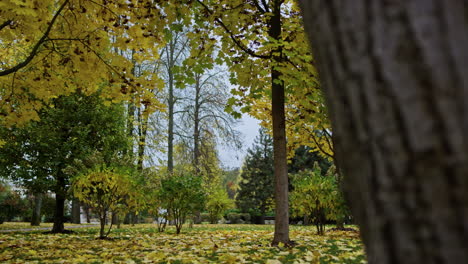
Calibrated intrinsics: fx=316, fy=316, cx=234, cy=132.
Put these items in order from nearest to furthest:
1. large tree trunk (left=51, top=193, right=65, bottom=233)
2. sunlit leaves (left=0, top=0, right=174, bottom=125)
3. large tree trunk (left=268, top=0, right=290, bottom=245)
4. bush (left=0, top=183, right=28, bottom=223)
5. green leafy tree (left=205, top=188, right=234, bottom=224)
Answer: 1. sunlit leaves (left=0, top=0, right=174, bottom=125)
2. large tree trunk (left=268, top=0, right=290, bottom=245)
3. large tree trunk (left=51, top=193, right=65, bottom=233)
4. green leafy tree (left=205, top=188, right=234, bottom=224)
5. bush (left=0, top=183, right=28, bottom=223)

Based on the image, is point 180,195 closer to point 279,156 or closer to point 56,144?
point 279,156

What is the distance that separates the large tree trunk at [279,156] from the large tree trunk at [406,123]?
460cm

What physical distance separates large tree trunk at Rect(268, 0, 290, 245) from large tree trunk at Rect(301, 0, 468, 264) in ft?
15.1

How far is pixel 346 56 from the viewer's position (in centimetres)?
55

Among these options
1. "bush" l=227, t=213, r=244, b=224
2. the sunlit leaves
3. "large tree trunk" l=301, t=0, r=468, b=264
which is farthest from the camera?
"bush" l=227, t=213, r=244, b=224

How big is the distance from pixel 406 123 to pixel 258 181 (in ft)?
79.1

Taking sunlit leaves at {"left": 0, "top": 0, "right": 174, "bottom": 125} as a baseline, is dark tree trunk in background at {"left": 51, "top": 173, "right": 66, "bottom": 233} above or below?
below

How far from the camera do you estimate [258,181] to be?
79.5ft

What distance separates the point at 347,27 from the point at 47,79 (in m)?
Result: 5.58

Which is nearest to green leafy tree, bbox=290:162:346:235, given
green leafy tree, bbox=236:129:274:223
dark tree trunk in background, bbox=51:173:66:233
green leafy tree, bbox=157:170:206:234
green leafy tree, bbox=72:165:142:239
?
green leafy tree, bbox=157:170:206:234

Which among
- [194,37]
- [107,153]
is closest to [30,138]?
[107,153]

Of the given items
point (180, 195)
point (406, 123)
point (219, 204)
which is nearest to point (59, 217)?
point (180, 195)

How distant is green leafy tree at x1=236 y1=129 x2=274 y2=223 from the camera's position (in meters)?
23.0

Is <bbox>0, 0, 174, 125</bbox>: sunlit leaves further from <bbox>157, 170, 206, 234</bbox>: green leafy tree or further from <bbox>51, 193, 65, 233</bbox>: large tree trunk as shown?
<bbox>51, 193, 65, 233</bbox>: large tree trunk
